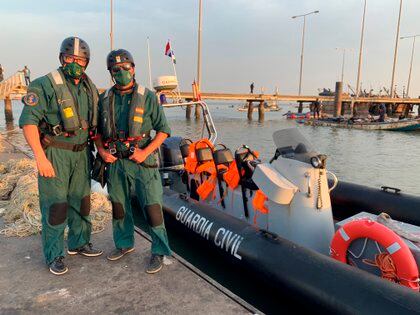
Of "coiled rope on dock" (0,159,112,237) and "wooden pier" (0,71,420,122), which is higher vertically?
"wooden pier" (0,71,420,122)

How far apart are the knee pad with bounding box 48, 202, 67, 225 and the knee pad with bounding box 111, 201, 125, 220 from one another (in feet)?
1.23

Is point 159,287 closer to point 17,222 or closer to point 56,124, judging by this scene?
point 56,124

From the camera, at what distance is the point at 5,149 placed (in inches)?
366

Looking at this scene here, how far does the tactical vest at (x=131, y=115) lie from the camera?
2611mm

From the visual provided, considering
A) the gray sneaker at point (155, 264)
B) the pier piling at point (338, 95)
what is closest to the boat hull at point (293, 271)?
the gray sneaker at point (155, 264)

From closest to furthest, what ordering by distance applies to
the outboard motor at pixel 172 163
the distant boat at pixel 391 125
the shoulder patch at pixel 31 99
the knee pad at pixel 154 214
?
the shoulder patch at pixel 31 99 < the knee pad at pixel 154 214 < the outboard motor at pixel 172 163 < the distant boat at pixel 391 125

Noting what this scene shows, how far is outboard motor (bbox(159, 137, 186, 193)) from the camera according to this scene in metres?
5.73

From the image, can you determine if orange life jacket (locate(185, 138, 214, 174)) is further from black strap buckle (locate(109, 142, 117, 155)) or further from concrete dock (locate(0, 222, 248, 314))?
black strap buckle (locate(109, 142, 117, 155))

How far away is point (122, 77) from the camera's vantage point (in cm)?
263

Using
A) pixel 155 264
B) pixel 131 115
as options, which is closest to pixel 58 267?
pixel 155 264

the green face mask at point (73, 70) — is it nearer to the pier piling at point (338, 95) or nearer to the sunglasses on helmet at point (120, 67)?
the sunglasses on helmet at point (120, 67)

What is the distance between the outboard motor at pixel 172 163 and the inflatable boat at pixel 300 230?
2.12 feet

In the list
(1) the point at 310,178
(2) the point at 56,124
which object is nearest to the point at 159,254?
(2) the point at 56,124

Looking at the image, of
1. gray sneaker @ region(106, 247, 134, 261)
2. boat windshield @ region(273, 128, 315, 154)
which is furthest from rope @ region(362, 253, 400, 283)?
gray sneaker @ region(106, 247, 134, 261)
